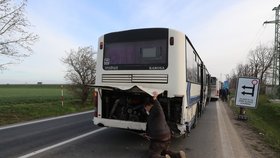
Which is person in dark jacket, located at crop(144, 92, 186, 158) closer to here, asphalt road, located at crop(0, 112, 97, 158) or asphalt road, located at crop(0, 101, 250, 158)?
Answer: asphalt road, located at crop(0, 101, 250, 158)

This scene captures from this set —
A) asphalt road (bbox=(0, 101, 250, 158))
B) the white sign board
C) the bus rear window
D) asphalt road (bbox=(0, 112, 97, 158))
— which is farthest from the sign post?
the bus rear window

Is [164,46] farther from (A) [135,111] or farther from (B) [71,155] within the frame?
(B) [71,155]

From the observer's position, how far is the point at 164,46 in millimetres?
8969

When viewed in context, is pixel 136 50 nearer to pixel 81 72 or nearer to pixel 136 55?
pixel 136 55

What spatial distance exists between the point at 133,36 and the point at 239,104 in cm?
1103

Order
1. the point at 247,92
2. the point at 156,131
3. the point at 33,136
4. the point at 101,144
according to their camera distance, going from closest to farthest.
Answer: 1. the point at 156,131
2. the point at 101,144
3. the point at 33,136
4. the point at 247,92

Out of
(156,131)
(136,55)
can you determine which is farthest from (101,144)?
(156,131)

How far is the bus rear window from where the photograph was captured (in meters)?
9.01

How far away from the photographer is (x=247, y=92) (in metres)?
18.4

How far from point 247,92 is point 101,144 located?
38.5ft

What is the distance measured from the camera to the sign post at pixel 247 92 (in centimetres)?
1809

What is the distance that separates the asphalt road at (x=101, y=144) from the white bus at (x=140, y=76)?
0.65m

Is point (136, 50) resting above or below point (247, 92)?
above

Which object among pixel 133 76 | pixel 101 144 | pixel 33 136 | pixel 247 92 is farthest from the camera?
pixel 247 92
